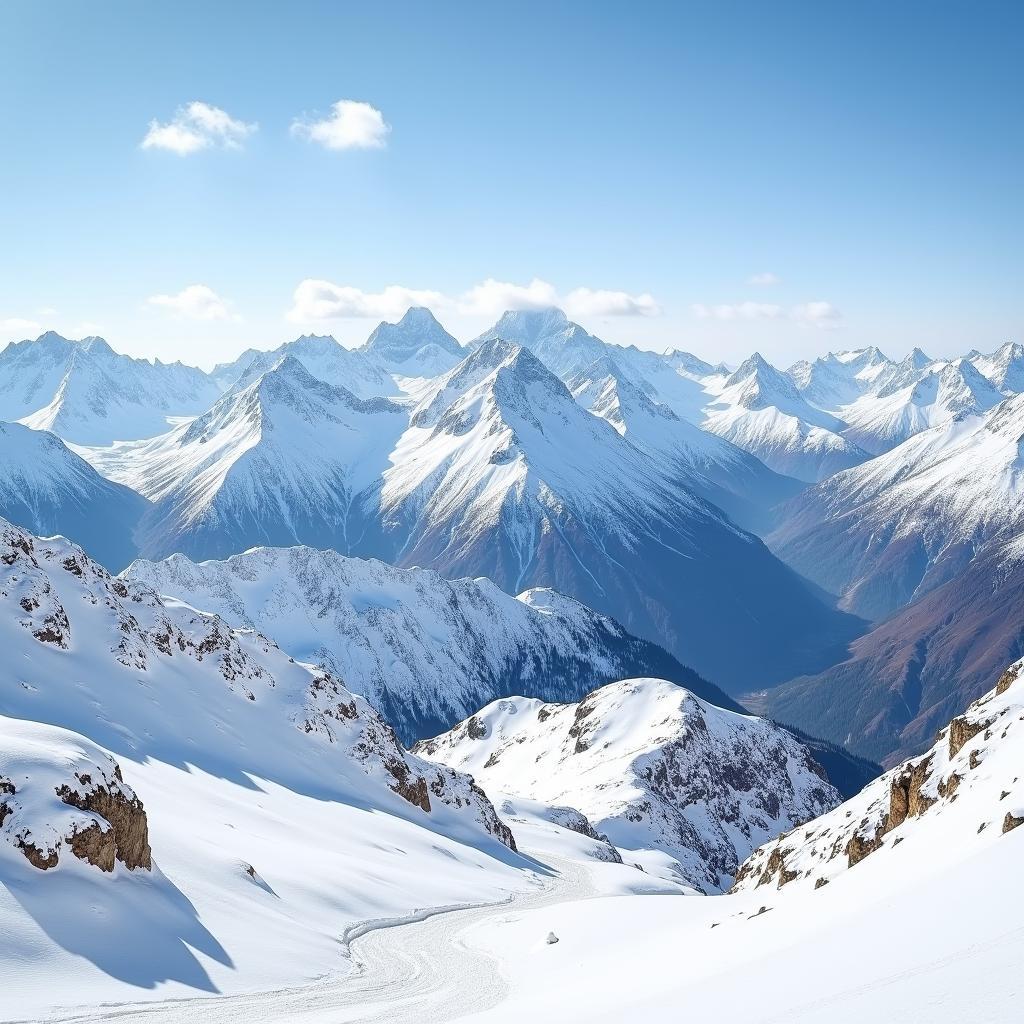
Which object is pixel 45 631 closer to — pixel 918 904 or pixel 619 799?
pixel 918 904

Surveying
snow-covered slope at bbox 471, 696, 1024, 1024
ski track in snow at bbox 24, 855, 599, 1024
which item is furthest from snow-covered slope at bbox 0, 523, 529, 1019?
snow-covered slope at bbox 471, 696, 1024, 1024

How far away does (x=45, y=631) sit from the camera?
90.4m


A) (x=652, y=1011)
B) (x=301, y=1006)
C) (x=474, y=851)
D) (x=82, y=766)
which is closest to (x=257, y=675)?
(x=474, y=851)

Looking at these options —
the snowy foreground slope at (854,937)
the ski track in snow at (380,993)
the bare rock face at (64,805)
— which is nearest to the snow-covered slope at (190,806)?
the bare rock face at (64,805)

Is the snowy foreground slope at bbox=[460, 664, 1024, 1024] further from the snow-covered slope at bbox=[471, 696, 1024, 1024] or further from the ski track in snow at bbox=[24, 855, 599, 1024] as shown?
the ski track in snow at bbox=[24, 855, 599, 1024]

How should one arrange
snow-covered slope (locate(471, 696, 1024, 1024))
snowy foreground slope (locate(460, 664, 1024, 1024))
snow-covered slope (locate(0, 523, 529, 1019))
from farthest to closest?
snow-covered slope (locate(0, 523, 529, 1019)) < snowy foreground slope (locate(460, 664, 1024, 1024)) < snow-covered slope (locate(471, 696, 1024, 1024))

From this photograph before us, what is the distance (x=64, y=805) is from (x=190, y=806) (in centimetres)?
2862

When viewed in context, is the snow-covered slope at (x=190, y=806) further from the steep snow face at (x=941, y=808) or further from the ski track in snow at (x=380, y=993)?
the steep snow face at (x=941, y=808)

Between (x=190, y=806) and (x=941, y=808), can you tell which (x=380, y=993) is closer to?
(x=941, y=808)

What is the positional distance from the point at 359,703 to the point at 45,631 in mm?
49353

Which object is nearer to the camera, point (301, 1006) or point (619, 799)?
point (301, 1006)

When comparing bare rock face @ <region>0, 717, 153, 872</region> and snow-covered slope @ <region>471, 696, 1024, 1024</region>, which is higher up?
bare rock face @ <region>0, 717, 153, 872</region>

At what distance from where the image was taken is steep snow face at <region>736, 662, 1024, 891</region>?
122 ft

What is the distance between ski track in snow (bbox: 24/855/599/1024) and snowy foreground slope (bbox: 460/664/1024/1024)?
5.57 ft
